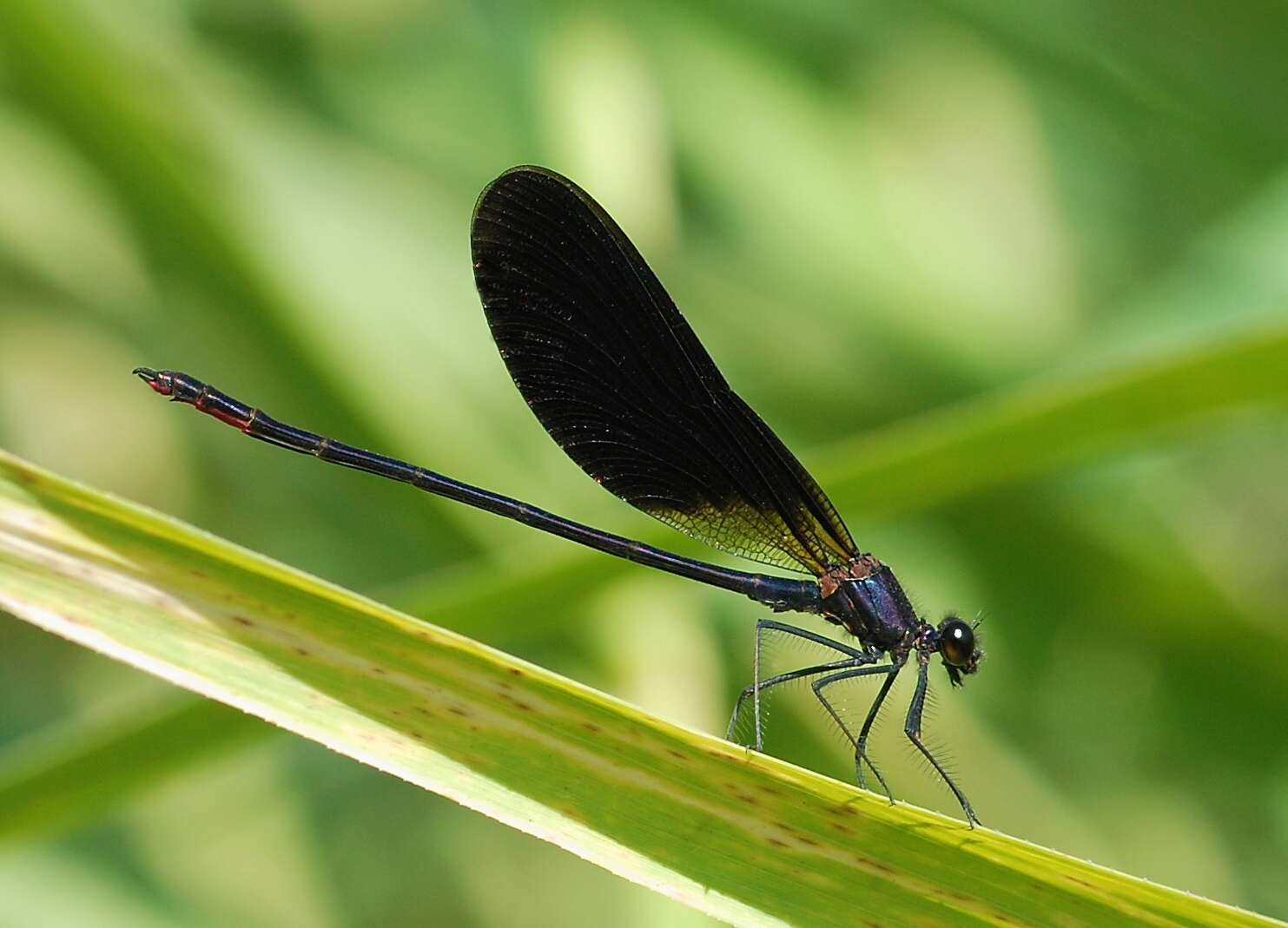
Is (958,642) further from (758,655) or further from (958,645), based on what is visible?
(758,655)

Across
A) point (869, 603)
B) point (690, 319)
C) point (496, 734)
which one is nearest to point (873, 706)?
point (869, 603)

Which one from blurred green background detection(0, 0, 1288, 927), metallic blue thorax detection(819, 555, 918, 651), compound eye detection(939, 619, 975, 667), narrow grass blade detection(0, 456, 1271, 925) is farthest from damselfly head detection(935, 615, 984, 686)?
narrow grass blade detection(0, 456, 1271, 925)

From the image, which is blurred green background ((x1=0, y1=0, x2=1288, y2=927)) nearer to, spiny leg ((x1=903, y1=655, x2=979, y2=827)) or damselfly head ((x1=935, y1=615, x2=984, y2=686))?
damselfly head ((x1=935, y1=615, x2=984, y2=686))

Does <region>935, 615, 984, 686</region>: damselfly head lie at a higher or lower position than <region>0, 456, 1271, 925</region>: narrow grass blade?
higher

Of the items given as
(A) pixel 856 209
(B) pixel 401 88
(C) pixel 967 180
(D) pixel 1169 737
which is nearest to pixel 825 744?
(D) pixel 1169 737

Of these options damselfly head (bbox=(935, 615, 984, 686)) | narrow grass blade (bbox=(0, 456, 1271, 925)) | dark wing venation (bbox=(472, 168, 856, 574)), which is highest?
dark wing venation (bbox=(472, 168, 856, 574))

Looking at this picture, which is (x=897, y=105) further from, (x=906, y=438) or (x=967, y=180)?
(x=906, y=438)
